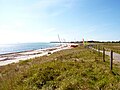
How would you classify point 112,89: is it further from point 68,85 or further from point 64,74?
point 64,74

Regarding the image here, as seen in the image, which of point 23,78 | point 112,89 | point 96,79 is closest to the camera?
point 112,89

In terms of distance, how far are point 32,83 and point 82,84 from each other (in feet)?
9.21

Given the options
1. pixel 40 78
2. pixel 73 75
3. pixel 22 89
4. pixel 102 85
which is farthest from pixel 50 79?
pixel 102 85

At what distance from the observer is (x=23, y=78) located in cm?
1267

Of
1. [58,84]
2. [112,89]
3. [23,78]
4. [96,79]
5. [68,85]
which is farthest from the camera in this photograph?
[23,78]

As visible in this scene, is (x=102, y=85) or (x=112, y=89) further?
(x=102, y=85)

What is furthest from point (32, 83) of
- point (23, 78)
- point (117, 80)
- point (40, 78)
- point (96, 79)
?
point (117, 80)

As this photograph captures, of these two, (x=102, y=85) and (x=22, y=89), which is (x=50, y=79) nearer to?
(x=22, y=89)

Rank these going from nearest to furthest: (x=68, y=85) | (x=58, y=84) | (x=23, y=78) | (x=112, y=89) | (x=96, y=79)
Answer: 1. (x=112, y=89)
2. (x=68, y=85)
3. (x=58, y=84)
4. (x=96, y=79)
5. (x=23, y=78)

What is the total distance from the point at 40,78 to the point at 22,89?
75.8 inches

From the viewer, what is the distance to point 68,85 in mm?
Answer: 10141

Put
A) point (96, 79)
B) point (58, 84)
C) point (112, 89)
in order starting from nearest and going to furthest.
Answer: point (112, 89) < point (58, 84) < point (96, 79)

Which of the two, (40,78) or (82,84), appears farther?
(40,78)

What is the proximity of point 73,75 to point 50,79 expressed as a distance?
145cm
